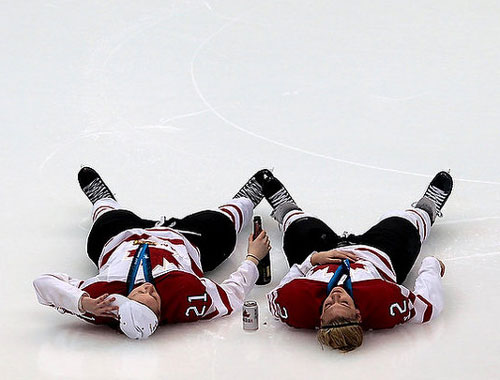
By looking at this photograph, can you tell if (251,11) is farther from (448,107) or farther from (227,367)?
(227,367)

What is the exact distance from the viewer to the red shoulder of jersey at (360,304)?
358 cm

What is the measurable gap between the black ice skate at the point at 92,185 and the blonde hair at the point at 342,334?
1.52 m

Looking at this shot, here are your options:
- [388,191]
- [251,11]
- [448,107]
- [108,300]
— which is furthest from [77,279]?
[251,11]

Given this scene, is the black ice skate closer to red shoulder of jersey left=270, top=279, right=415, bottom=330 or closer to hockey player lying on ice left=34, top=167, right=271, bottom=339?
hockey player lying on ice left=34, top=167, right=271, bottom=339

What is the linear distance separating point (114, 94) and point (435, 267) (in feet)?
8.79

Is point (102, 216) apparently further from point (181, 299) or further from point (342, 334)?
point (342, 334)

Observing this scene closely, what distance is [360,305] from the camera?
357 cm

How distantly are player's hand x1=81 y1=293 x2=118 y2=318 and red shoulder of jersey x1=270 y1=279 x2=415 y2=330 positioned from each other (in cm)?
59

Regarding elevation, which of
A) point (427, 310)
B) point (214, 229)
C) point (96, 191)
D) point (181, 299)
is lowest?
point (427, 310)

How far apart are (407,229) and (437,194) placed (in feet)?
1.36

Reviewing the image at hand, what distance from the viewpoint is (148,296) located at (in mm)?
3578

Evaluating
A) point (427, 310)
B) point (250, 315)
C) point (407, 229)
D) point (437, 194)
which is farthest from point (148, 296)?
point (437, 194)

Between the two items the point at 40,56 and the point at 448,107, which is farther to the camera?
the point at 40,56

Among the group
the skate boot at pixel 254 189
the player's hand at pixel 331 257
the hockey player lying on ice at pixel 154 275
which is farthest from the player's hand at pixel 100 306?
the skate boot at pixel 254 189
